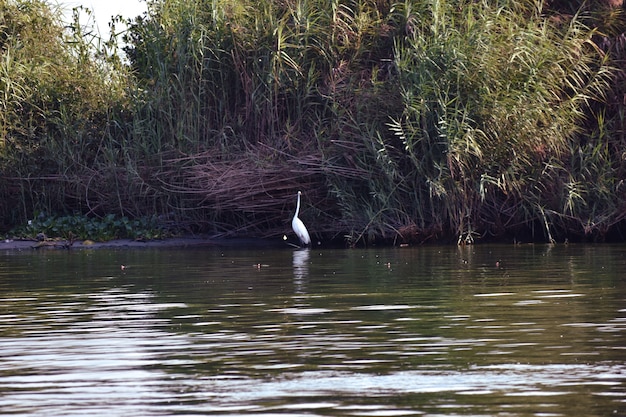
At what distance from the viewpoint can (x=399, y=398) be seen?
5.35m

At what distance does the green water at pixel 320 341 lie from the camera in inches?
211

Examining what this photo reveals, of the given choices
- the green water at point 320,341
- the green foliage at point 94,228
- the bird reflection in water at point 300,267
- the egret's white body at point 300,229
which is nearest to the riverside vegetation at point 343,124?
the green foliage at point 94,228

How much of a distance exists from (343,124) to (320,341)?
11.6 metres

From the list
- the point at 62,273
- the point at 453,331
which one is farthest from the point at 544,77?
the point at 453,331

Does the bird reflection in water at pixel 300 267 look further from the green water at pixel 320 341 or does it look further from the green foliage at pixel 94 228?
the green foliage at pixel 94 228

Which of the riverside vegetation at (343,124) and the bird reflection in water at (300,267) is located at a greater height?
the riverside vegetation at (343,124)

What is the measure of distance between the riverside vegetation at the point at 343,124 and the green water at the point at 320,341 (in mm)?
4234

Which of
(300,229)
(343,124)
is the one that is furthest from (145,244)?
(343,124)

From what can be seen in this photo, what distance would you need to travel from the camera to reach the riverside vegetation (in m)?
17.9

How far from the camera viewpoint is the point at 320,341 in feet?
24.2

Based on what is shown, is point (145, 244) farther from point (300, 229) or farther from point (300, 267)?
point (300, 267)

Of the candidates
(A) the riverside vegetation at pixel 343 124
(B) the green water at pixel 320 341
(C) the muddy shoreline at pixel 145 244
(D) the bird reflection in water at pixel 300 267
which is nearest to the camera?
(B) the green water at pixel 320 341

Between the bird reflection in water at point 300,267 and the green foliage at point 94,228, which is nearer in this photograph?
the bird reflection in water at point 300,267

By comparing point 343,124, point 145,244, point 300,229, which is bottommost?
point 145,244
